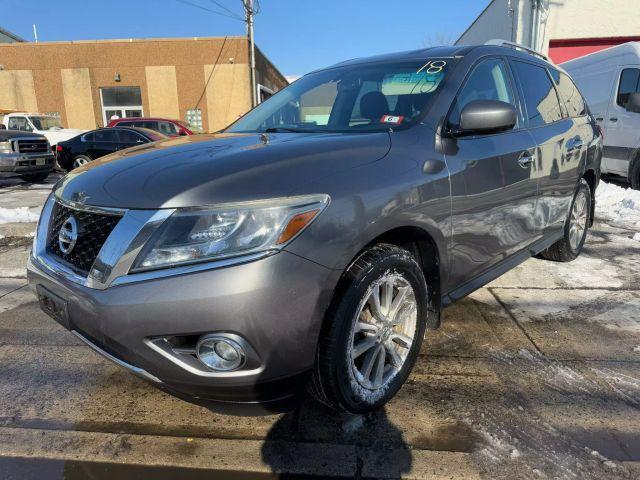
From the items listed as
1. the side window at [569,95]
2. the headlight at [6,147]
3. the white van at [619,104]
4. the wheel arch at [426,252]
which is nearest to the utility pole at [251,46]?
the headlight at [6,147]

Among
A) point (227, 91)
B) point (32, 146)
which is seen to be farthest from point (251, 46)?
point (32, 146)

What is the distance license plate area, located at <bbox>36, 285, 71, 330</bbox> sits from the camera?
197 cm

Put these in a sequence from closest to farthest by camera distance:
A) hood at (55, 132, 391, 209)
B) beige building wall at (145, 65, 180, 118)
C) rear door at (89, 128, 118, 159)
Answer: hood at (55, 132, 391, 209) < rear door at (89, 128, 118, 159) < beige building wall at (145, 65, 180, 118)

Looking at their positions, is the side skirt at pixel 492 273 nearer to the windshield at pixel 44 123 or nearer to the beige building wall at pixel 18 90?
the windshield at pixel 44 123

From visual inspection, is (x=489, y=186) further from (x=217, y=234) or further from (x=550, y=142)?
(x=217, y=234)

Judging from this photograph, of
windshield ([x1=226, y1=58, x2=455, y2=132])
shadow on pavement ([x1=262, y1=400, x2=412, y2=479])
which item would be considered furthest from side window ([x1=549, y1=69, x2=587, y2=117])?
shadow on pavement ([x1=262, y1=400, x2=412, y2=479])

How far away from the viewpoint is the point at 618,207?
23.2 ft

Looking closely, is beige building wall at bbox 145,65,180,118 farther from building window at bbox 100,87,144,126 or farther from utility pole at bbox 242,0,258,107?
utility pole at bbox 242,0,258,107

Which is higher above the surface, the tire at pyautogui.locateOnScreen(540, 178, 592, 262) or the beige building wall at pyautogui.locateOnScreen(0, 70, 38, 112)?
the beige building wall at pyautogui.locateOnScreen(0, 70, 38, 112)

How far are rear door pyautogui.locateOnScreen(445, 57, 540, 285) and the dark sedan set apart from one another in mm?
10808

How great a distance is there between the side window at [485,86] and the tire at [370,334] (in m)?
0.94

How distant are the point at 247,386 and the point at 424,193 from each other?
1.19 meters

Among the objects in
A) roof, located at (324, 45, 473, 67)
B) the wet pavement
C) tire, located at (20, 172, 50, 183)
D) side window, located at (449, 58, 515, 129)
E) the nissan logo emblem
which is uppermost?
roof, located at (324, 45, 473, 67)

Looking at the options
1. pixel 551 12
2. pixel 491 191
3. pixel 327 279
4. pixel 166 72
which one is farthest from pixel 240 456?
pixel 166 72
